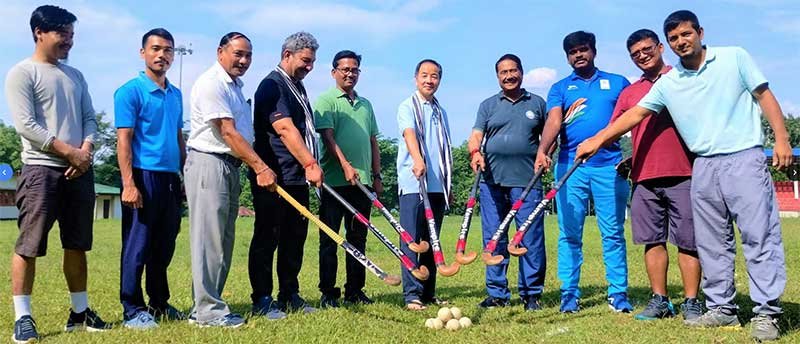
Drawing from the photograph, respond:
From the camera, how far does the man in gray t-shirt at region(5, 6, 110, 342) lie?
5.04 meters

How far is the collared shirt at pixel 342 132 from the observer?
6707 millimetres

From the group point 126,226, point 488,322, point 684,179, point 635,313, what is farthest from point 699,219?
point 126,226

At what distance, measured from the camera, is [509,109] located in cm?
663

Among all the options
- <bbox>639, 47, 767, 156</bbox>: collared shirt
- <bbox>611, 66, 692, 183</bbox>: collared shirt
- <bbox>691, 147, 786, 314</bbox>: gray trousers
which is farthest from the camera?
<bbox>611, 66, 692, 183</bbox>: collared shirt

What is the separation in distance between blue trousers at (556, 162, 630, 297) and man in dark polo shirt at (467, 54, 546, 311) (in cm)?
27

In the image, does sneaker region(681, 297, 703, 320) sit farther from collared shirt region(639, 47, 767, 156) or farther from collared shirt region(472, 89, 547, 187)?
collared shirt region(472, 89, 547, 187)

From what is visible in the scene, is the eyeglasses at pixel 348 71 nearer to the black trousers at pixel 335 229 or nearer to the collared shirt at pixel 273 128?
the collared shirt at pixel 273 128

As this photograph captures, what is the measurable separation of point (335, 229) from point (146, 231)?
6.03 ft

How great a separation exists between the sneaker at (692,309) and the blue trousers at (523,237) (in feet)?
4.33

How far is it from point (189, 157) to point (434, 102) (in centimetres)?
262

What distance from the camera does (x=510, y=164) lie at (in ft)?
Answer: 21.4


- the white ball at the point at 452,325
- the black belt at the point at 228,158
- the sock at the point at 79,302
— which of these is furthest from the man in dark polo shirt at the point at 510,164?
the sock at the point at 79,302

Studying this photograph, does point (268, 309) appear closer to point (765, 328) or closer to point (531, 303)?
point (531, 303)

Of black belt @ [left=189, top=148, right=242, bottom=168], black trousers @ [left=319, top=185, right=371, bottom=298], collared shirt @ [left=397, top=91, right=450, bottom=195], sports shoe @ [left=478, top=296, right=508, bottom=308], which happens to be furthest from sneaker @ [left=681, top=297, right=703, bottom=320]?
black belt @ [left=189, top=148, right=242, bottom=168]
